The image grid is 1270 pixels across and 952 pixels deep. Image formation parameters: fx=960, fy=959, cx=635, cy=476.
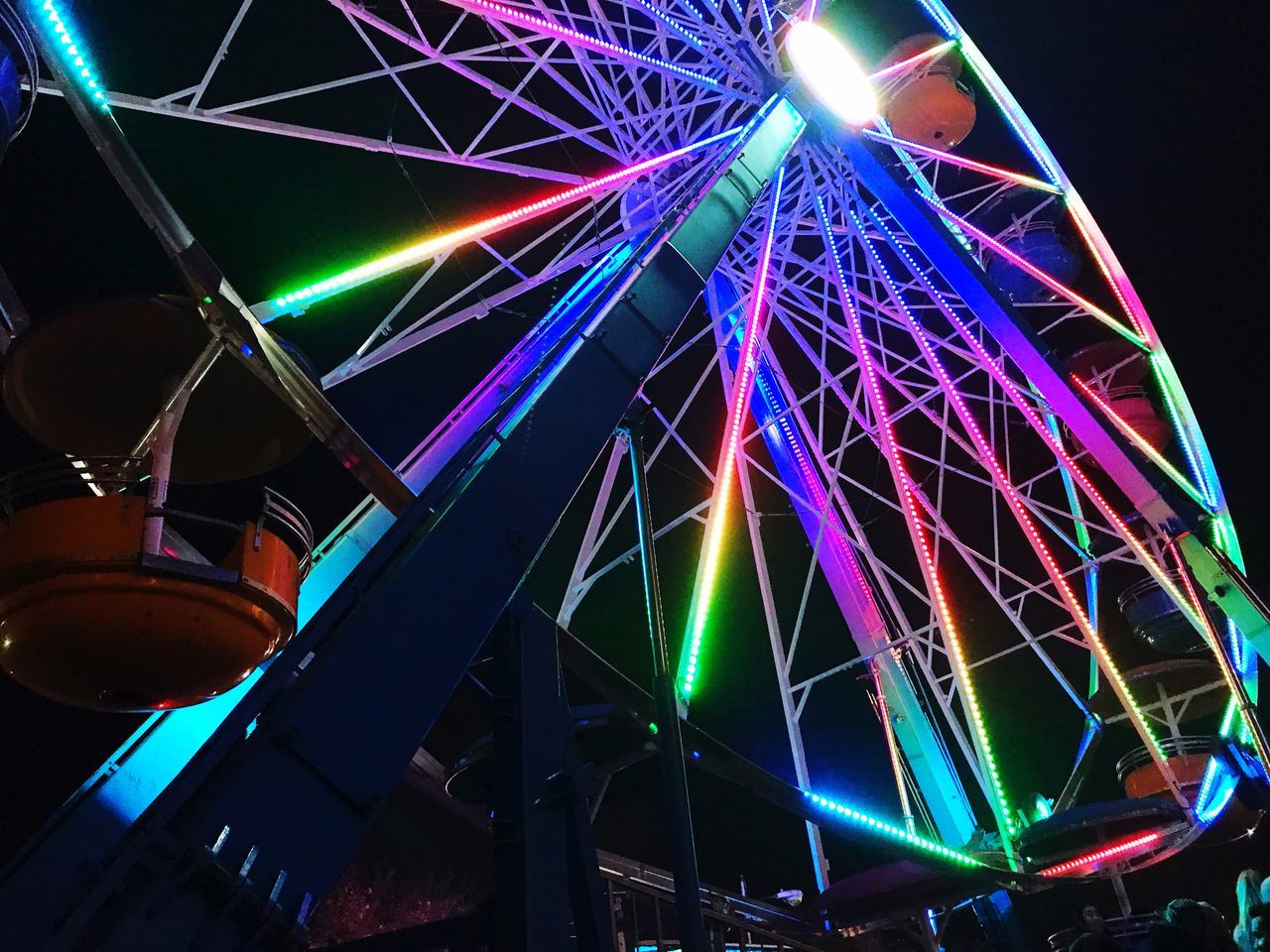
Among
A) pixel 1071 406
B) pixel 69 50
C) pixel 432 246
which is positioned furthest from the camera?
pixel 1071 406

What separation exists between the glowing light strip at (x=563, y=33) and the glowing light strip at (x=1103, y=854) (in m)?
7.42

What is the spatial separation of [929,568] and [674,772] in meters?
5.95

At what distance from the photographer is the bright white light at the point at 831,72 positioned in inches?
355

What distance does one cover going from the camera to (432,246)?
6574 mm

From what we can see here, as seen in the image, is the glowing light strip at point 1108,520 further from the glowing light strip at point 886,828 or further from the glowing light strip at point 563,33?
the glowing light strip at point 563,33

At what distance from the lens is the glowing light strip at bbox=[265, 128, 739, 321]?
5492mm

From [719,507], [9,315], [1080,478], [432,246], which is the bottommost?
[9,315]

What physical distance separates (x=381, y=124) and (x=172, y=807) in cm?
944

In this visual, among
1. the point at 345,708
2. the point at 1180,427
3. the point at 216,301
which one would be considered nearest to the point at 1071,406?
the point at 1180,427

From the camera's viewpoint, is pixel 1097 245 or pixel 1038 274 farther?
pixel 1097 245

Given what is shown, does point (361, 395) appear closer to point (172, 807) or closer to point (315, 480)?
point (315, 480)

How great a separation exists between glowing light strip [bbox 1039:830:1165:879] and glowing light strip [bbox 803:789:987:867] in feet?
2.89

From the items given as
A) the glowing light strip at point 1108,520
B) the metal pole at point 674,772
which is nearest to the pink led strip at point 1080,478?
the glowing light strip at point 1108,520

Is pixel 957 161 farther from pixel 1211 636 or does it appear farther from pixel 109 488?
pixel 109 488
